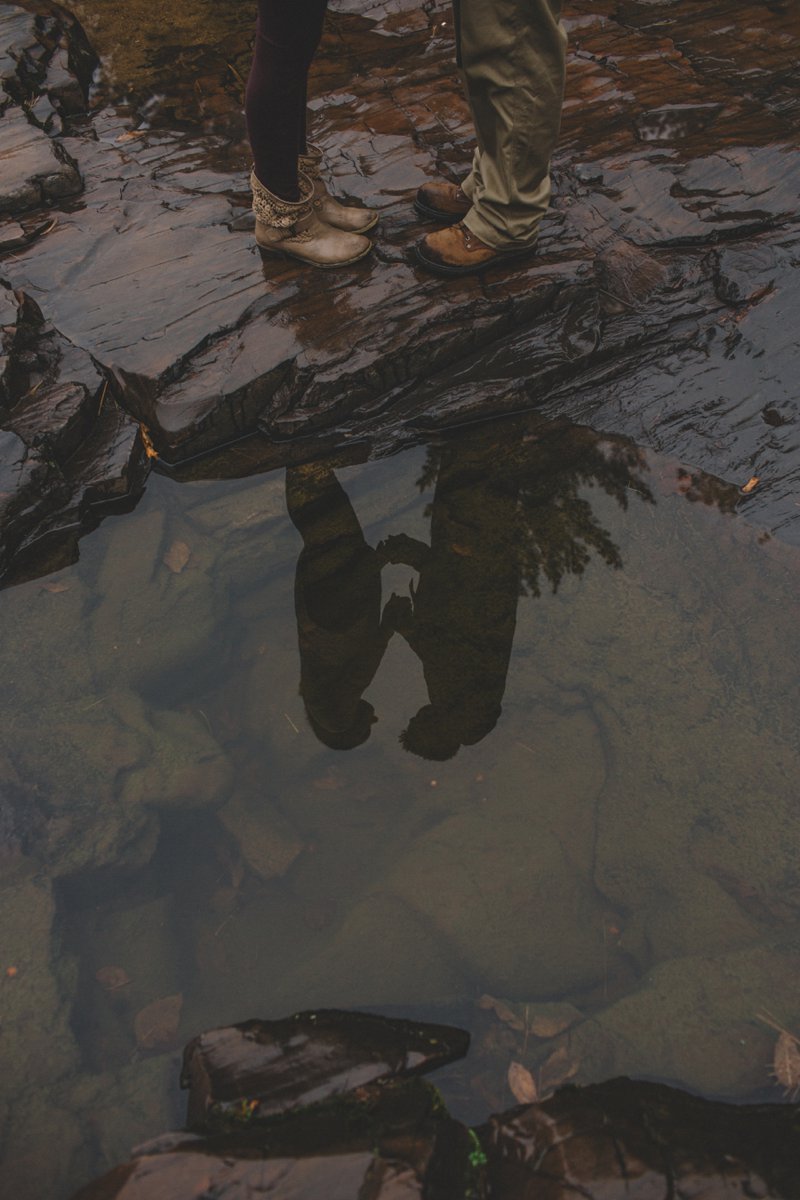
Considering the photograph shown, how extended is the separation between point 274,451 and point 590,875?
2090 mm

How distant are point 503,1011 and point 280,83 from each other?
9.99 feet

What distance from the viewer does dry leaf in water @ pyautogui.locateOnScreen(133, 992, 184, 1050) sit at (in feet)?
8.83

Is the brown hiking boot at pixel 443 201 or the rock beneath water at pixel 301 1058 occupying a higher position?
the brown hiking boot at pixel 443 201

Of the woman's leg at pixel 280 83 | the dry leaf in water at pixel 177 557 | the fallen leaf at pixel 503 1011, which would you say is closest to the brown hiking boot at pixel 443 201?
the woman's leg at pixel 280 83

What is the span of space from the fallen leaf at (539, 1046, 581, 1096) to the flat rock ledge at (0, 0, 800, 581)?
2007mm

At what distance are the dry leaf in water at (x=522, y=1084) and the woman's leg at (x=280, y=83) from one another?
3137 millimetres

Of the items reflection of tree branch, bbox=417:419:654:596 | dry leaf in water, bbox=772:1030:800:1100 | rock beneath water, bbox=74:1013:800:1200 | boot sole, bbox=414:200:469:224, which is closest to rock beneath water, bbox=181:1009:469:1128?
rock beneath water, bbox=74:1013:800:1200

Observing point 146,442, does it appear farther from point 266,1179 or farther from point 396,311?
point 266,1179

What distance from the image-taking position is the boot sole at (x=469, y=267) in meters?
3.85

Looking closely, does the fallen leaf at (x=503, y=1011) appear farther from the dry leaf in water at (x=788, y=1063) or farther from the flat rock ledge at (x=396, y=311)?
the flat rock ledge at (x=396, y=311)

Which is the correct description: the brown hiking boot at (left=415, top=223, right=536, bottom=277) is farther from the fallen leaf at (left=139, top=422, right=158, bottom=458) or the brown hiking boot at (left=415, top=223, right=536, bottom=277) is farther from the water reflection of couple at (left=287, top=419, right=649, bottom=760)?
the fallen leaf at (left=139, top=422, right=158, bottom=458)

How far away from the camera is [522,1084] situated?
2543 millimetres

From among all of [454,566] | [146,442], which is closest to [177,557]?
[146,442]

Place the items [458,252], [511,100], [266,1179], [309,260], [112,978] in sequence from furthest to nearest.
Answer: [309,260], [458,252], [511,100], [112,978], [266,1179]
